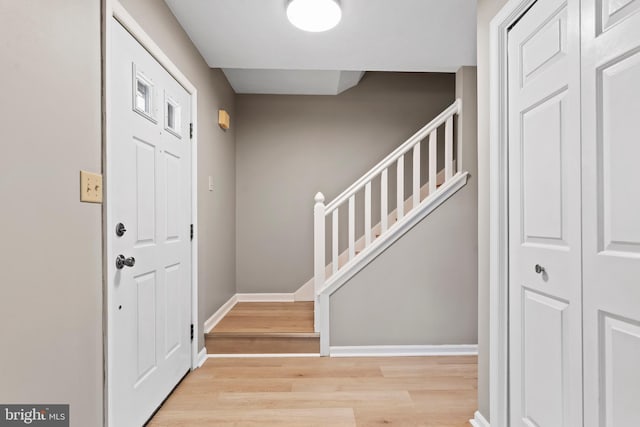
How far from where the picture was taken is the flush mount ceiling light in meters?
2.05

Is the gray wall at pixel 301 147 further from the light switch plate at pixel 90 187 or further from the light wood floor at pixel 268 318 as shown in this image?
the light switch plate at pixel 90 187

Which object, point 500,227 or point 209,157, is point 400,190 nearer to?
point 500,227

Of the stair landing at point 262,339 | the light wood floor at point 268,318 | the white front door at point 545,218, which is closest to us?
the white front door at point 545,218

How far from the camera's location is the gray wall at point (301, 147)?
13.1 ft

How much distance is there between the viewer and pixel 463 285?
292 centimetres

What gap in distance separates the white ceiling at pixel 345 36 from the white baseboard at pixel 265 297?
244 centimetres

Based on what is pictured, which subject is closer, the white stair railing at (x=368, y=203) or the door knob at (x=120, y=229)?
the door knob at (x=120, y=229)

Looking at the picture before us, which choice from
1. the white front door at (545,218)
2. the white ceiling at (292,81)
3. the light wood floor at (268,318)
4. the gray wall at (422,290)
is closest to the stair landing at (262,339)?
the light wood floor at (268,318)

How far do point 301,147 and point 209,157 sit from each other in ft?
4.31

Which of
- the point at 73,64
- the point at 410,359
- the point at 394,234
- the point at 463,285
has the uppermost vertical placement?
the point at 73,64

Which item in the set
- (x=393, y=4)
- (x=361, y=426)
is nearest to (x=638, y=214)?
(x=361, y=426)

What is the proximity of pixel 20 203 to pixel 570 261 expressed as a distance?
1.77 metres

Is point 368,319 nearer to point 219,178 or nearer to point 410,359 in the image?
point 410,359

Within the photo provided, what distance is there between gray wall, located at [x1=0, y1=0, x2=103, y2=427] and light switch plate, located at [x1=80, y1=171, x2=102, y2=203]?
0.09ft
